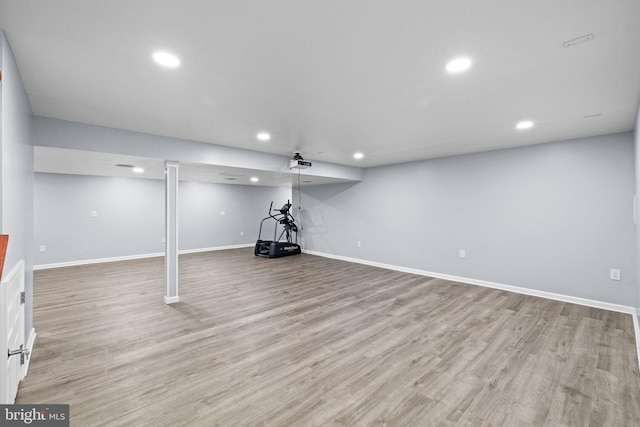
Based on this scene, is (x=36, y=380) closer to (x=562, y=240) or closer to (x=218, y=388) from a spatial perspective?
(x=218, y=388)

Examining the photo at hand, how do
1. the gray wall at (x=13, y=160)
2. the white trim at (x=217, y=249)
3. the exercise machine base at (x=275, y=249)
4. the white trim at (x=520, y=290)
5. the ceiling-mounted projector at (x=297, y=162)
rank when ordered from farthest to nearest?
the white trim at (x=217, y=249), the exercise machine base at (x=275, y=249), the ceiling-mounted projector at (x=297, y=162), the white trim at (x=520, y=290), the gray wall at (x=13, y=160)

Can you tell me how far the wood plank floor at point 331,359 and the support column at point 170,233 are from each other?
Result: 24 cm

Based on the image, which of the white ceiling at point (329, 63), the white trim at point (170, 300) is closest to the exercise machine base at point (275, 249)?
the white trim at point (170, 300)

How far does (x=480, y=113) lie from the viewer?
2.84 meters

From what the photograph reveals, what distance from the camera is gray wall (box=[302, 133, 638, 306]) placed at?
11.5 feet

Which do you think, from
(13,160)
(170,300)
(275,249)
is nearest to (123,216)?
(275,249)

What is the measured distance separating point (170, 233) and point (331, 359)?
2.87 m

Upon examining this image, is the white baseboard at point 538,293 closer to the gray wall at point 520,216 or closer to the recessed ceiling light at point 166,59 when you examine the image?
the gray wall at point 520,216

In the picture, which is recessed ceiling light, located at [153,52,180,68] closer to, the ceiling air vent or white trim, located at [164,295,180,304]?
the ceiling air vent

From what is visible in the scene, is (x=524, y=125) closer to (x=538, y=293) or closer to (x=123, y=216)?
(x=538, y=293)

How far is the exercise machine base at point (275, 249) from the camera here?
7262 mm

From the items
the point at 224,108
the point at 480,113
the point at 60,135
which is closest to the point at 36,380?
the point at 60,135

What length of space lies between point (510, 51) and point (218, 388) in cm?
303

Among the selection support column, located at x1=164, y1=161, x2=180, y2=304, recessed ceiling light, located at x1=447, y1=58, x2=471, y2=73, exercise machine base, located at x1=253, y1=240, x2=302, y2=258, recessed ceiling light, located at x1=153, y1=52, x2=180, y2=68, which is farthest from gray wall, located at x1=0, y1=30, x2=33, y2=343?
exercise machine base, located at x1=253, y1=240, x2=302, y2=258
